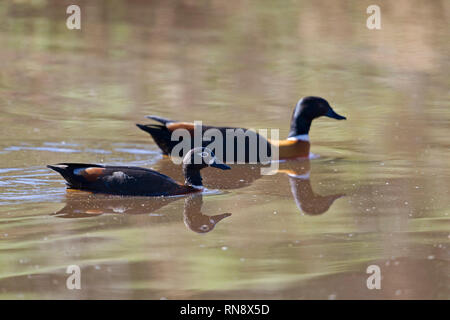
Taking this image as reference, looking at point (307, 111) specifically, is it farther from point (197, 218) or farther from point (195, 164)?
point (197, 218)

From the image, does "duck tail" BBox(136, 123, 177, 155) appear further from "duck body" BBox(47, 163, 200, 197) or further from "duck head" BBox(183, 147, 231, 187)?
"duck body" BBox(47, 163, 200, 197)

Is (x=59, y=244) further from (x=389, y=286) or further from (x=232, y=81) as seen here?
(x=232, y=81)

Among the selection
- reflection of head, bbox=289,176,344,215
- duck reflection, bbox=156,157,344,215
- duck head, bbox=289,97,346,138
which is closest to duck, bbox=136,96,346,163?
duck head, bbox=289,97,346,138

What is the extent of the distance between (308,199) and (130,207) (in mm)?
1819

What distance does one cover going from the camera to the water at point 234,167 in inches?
258

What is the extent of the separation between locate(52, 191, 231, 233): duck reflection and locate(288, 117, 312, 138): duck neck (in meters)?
2.85

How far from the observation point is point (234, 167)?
34.8ft

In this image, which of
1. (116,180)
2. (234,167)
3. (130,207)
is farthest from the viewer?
(234,167)

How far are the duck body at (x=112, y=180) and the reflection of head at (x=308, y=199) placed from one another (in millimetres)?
1346

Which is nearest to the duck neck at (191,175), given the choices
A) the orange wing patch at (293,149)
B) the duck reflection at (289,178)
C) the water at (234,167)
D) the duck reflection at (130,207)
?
the duck reflection at (130,207)

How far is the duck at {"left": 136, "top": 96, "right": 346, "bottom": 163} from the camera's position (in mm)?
10875

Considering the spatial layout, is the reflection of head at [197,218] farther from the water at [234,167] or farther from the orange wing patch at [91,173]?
the orange wing patch at [91,173]

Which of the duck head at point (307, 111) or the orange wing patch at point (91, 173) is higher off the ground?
the duck head at point (307, 111)

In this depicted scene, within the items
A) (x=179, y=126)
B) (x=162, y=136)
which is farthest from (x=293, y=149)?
(x=162, y=136)
